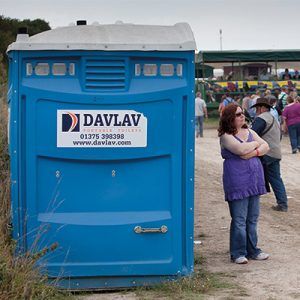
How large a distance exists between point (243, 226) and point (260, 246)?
1.06m

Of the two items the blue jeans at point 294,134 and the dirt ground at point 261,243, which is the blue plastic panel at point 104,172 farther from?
the blue jeans at point 294,134

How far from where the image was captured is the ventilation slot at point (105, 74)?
21.6ft

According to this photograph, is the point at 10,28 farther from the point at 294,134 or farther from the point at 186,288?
the point at 186,288

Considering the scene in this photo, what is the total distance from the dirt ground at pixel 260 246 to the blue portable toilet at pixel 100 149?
0.47 meters

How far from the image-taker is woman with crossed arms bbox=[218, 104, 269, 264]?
7836mm

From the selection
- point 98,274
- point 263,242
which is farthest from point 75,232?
point 263,242

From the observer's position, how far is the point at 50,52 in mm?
6516

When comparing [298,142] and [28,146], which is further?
[298,142]

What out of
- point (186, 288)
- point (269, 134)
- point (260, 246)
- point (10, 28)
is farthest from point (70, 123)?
point (10, 28)

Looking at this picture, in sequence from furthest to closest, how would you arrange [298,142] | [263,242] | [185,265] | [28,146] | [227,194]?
[298,142] → [263,242] → [227,194] → [185,265] → [28,146]

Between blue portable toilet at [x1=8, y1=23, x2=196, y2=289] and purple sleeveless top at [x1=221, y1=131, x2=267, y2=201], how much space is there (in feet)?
3.79

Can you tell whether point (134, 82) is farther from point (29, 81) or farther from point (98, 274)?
point (98, 274)

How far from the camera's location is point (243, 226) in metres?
7.97

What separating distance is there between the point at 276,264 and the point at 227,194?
91 centimetres
